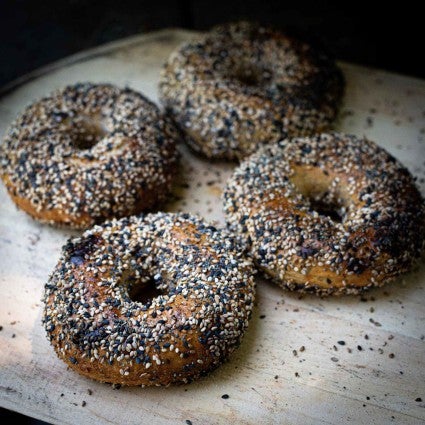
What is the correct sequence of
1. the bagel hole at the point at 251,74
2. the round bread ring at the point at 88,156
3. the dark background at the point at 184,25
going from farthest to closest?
1. the dark background at the point at 184,25
2. the bagel hole at the point at 251,74
3. the round bread ring at the point at 88,156

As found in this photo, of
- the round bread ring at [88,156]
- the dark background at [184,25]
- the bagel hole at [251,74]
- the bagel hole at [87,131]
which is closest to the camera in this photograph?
the round bread ring at [88,156]

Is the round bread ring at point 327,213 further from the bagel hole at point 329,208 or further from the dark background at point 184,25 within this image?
the dark background at point 184,25

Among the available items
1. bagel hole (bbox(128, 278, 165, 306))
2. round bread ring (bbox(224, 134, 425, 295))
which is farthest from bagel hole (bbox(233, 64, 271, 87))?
bagel hole (bbox(128, 278, 165, 306))

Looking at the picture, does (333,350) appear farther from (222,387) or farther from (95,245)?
(95,245)

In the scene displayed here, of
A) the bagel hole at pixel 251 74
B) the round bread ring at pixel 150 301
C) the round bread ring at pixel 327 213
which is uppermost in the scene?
the bagel hole at pixel 251 74

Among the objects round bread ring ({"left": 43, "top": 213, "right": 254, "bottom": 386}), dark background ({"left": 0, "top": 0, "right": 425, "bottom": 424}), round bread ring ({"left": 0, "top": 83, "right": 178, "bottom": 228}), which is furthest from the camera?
dark background ({"left": 0, "top": 0, "right": 425, "bottom": 424})

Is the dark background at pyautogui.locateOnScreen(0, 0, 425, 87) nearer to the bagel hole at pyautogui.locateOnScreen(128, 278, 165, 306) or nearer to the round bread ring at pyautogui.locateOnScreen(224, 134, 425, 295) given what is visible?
the round bread ring at pyautogui.locateOnScreen(224, 134, 425, 295)

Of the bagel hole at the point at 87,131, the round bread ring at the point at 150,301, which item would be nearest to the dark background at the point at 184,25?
the bagel hole at the point at 87,131
